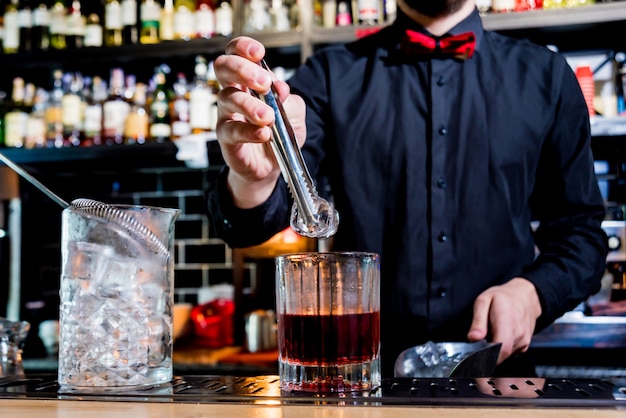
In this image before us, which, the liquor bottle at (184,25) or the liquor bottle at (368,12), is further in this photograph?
the liquor bottle at (184,25)

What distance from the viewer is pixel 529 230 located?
5.30ft

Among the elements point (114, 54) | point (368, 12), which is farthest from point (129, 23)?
point (368, 12)

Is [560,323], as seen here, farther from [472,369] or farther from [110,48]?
[110,48]

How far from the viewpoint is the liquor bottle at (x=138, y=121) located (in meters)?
2.94

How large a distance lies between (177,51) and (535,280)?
191cm

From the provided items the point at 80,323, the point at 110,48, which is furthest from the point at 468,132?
the point at 110,48

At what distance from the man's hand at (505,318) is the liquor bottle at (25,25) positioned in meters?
2.55

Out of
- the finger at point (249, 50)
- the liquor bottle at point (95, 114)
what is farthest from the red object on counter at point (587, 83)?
the finger at point (249, 50)

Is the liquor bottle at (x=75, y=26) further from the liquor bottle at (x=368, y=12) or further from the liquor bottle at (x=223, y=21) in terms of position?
the liquor bottle at (x=368, y=12)

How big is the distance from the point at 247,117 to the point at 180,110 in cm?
211

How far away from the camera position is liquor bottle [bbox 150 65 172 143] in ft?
9.56

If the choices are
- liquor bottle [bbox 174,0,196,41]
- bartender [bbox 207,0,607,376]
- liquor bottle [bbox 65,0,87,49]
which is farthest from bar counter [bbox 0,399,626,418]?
liquor bottle [bbox 65,0,87,49]

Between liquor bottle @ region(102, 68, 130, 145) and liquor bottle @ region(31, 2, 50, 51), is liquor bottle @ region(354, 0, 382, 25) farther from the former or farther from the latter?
liquor bottle @ region(31, 2, 50, 51)

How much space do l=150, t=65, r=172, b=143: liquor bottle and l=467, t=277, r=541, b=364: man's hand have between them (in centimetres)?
187
